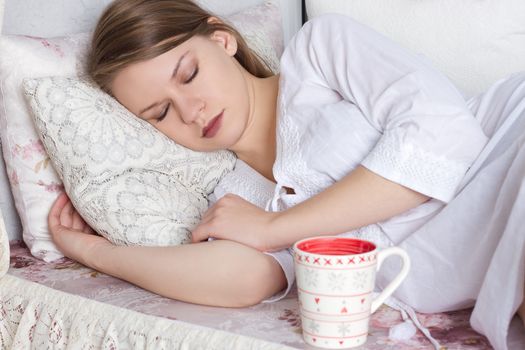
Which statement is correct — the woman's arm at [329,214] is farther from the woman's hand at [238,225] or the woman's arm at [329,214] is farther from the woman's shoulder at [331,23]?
the woman's shoulder at [331,23]

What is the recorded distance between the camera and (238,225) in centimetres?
119

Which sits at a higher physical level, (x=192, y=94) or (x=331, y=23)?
(x=331, y=23)

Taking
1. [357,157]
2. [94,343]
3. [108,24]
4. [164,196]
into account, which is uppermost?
[108,24]

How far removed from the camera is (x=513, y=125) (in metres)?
1.17

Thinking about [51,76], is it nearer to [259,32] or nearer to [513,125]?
[259,32]

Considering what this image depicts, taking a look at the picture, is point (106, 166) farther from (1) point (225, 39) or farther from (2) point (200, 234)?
(1) point (225, 39)

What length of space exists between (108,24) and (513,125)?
67 centimetres

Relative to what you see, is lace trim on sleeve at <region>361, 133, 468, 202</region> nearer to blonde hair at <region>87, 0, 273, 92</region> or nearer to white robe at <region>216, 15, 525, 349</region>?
white robe at <region>216, 15, 525, 349</region>

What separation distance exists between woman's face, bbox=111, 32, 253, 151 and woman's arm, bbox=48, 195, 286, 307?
240mm

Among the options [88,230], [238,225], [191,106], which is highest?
[191,106]

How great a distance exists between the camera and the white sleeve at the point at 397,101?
1097 millimetres

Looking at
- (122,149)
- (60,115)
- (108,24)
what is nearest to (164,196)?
(122,149)

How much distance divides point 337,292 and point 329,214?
0.22 meters

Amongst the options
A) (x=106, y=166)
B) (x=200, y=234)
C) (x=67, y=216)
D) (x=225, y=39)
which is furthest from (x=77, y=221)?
(x=225, y=39)
